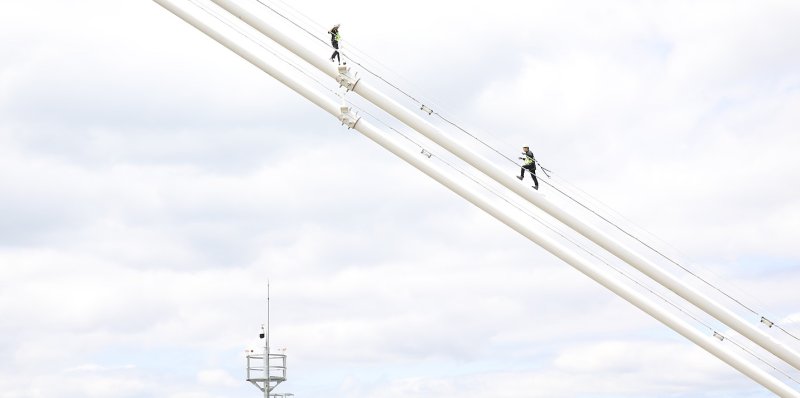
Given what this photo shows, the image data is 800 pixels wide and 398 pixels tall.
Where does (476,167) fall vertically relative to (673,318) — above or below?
above

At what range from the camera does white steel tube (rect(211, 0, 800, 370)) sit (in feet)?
147

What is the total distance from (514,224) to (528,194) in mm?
1274

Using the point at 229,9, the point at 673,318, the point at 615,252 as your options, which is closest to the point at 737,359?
the point at 673,318

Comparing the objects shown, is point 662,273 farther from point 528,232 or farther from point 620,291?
point 528,232

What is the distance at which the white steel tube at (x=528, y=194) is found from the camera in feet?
147

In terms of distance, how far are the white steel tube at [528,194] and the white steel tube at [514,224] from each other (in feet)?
3.87

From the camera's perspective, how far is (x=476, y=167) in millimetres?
46156

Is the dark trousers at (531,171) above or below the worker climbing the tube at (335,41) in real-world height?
below

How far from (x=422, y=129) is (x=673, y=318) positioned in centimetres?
1181

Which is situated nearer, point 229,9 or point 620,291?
point 229,9

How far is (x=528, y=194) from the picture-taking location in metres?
46.5

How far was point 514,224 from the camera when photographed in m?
47.0

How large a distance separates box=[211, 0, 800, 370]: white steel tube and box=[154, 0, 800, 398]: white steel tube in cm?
118

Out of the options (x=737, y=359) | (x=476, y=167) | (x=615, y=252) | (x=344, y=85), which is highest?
(x=344, y=85)
